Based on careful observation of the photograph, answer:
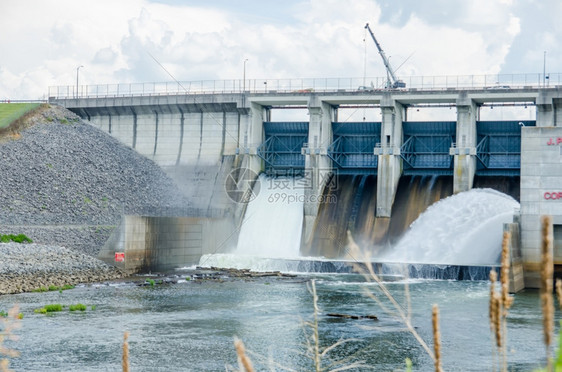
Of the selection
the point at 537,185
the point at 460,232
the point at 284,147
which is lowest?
the point at 460,232

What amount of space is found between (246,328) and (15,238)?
19173 millimetres

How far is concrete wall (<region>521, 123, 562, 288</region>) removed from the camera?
34375 mm

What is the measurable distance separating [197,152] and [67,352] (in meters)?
37.2

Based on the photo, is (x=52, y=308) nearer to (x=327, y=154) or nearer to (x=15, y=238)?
(x=15, y=238)

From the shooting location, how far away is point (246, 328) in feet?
80.5

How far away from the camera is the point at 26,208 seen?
146ft

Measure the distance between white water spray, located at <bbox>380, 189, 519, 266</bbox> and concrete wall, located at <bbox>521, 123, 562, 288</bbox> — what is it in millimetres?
6076

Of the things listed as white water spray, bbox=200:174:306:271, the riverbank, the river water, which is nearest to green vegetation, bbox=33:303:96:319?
the river water

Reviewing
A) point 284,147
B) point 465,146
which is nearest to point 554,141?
point 465,146

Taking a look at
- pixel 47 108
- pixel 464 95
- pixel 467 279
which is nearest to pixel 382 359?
pixel 467 279

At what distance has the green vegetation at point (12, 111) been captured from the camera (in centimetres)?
5475

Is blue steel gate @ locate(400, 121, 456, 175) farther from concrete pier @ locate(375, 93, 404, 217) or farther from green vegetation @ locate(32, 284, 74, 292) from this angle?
green vegetation @ locate(32, 284, 74, 292)

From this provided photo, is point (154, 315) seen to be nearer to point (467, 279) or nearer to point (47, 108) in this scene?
point (467, 279)

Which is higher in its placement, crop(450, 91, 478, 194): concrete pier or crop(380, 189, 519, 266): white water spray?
crop(450, 91, 478, 194): concrete pier
